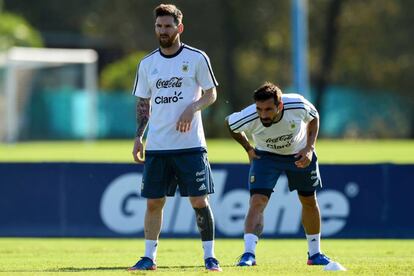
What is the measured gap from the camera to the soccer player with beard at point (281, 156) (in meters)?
10.8

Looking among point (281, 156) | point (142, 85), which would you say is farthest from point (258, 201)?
point (142, 85)

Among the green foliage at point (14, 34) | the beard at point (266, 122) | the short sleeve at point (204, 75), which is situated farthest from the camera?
the green foliage at point (14, 34)

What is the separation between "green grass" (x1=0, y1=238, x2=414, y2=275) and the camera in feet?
34.2

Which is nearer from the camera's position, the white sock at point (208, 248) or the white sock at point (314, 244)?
the white sock at point (208, 248)

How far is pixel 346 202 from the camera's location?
15.7m

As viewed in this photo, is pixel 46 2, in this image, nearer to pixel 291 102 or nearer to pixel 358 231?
pixel 358 231

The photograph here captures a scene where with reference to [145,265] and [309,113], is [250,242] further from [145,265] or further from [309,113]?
[309,113]

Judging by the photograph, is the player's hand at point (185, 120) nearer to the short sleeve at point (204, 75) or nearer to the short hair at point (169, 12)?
the short sleeve at point (204, 75)

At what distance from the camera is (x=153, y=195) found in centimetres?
1038

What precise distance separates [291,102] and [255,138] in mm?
614

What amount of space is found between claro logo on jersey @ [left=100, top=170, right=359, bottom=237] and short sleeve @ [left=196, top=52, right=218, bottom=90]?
5471 mm

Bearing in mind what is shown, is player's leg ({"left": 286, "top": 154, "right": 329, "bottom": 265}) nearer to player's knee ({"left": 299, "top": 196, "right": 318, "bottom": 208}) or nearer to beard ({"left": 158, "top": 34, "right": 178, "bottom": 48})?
player's knee ({"left": 299, "top": 196, "right": 318, "bottom": 208})

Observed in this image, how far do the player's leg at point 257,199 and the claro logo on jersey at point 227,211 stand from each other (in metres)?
4.48

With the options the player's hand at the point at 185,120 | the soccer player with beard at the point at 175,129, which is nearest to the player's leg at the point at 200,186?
the soccer player with beard at the point at 175,129
